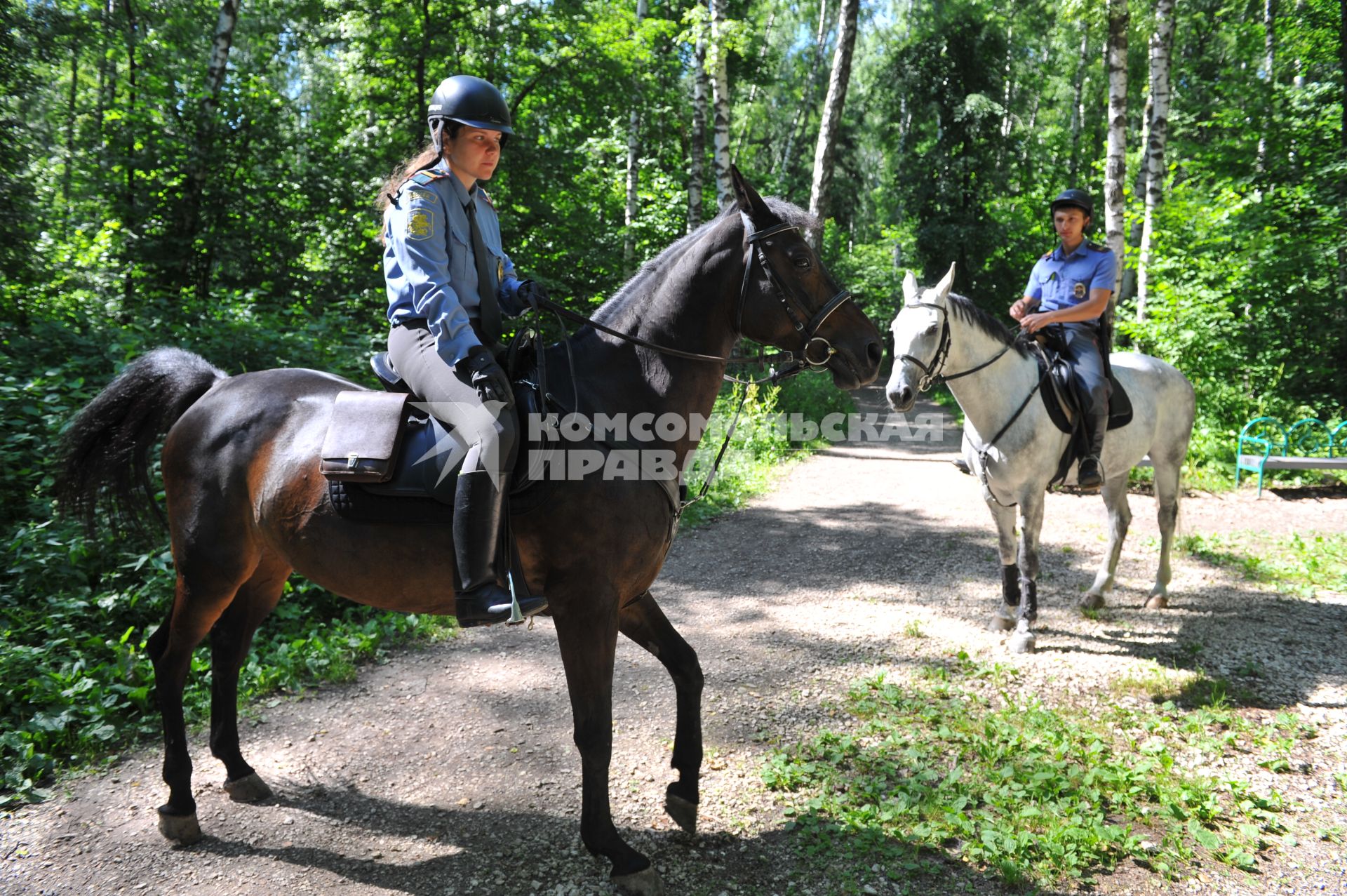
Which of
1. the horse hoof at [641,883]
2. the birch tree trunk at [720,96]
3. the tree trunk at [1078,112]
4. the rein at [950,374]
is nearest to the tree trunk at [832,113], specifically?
the birch tree trunk at [720,96]

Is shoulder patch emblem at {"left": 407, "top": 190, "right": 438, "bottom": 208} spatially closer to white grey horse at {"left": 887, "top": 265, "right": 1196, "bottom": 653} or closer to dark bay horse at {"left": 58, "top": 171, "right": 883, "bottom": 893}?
dark bay horse at {"left": 58, "top": 171, "right": 883, "bottom": 893}

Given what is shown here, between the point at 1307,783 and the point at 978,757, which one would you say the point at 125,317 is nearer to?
the point at 978,757

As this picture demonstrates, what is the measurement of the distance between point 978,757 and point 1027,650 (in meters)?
1.71

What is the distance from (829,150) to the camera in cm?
1167

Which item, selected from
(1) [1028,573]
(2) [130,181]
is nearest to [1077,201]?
(1) [1028,573]

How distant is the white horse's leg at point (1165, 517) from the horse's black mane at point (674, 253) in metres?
5.13

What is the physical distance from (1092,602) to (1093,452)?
1308 millimetres

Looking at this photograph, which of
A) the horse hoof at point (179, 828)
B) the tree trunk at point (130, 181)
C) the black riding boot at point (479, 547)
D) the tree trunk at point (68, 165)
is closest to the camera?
A: the black riding boot at point (479, 547)

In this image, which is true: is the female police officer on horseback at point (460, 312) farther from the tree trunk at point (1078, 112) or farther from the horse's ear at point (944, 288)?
the tree trunk at point (1078, 112)

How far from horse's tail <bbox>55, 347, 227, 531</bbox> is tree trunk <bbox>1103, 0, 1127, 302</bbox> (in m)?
11.0

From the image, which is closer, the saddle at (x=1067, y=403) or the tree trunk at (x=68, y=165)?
the saddle at (x=1067, y=403)

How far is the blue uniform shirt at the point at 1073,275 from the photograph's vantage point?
5.58 meters

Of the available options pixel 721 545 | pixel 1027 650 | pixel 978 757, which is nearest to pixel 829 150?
pixel 721 545

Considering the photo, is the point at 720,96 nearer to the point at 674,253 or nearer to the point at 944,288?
the point at 944,288
